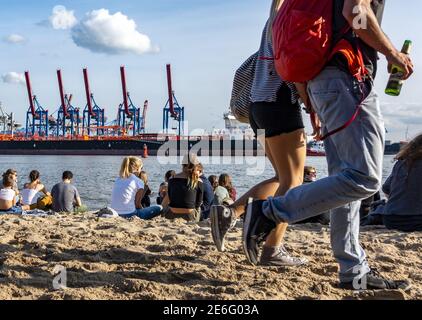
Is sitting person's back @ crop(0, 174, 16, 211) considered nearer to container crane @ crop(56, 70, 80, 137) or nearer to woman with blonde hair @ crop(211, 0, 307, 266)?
woman with blonde hair @ crop(211, 0, 307, 266)

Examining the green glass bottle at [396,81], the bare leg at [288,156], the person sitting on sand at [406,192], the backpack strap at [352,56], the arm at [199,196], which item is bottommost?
the arm at [199,196]

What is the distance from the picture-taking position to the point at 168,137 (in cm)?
6147

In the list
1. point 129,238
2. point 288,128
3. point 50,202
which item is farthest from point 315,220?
point 50,202

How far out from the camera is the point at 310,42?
2104mm

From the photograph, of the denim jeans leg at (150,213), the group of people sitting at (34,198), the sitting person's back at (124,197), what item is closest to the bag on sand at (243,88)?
the denim jeans leg at (150,213)

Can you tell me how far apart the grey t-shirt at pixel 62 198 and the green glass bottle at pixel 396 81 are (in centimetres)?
533

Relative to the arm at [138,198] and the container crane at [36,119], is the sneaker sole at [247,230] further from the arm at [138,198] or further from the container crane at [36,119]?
the container crane at [36,119]

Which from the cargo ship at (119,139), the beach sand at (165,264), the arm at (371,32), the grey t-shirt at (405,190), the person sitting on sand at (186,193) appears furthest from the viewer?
the cargo ship at (119,139)

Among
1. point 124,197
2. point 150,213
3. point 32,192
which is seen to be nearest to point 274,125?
point 150,213

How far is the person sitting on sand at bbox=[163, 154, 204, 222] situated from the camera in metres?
5.53

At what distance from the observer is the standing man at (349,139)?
2072 mm

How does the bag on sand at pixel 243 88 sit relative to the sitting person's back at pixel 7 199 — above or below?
above

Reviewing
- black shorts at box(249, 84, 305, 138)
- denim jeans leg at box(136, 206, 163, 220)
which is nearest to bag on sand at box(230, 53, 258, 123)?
black shorts at box(249, 84, 305, 138)

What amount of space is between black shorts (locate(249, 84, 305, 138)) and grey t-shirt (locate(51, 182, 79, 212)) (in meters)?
4.73
